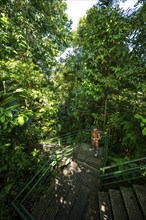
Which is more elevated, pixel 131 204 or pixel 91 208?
pixel 131 204

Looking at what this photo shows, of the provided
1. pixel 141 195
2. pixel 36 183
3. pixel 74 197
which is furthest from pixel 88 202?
pixel 36 183

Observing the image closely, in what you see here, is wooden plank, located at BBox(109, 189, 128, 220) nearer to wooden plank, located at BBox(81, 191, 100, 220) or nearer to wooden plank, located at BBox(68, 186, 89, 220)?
wooden plank, located at BBox(81, 191, 100, 220)

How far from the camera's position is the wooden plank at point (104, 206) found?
3.16 metres

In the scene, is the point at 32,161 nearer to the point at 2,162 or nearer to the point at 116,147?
the point at 2,162

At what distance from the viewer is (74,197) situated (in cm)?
384

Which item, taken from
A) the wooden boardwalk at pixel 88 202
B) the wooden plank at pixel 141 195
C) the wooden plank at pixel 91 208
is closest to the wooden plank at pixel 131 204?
the wooden boardwalk at pixel 88 202

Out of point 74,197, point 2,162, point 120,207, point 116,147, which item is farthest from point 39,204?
point 116,147

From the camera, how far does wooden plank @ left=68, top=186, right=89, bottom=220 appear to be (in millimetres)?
3330

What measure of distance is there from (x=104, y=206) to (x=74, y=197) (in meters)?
0.89

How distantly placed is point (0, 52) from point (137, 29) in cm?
478

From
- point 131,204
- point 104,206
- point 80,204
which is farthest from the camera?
point 80,204

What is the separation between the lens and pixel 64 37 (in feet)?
25.6

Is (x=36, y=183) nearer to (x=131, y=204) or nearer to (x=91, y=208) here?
(x=91, y=208)

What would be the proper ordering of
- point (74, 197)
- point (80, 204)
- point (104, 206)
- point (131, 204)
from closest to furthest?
point (131, 204) < point (104, 206) < point (80, 204) < point (74, 197)
